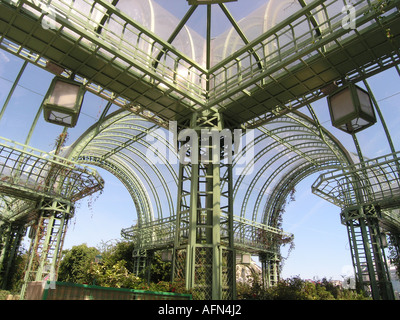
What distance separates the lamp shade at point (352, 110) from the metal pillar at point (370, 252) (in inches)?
543

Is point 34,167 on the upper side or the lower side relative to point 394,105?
lower

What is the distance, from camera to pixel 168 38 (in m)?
11.1

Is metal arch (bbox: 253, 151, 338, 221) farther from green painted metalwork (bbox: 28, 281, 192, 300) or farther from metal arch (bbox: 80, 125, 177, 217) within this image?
green painted metalwork (bbox: 28, 281, 192, 300)

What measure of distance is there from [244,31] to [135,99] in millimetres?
5068

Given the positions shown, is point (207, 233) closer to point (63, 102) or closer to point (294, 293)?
point (294, 293)

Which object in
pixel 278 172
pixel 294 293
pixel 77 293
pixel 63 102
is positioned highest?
pixel 278 172

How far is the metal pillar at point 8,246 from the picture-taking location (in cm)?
2741

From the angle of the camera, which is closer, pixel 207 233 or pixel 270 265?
pixel 207 233

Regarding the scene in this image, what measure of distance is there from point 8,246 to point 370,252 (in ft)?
103

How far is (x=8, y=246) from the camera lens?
28.8 metres

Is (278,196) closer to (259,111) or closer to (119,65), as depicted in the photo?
(259,111)

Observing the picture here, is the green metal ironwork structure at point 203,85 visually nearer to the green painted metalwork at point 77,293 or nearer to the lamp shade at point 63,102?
the lamp shade at point 63,102

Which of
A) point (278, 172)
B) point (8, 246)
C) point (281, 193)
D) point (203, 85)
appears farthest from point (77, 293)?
point (8, 246)
